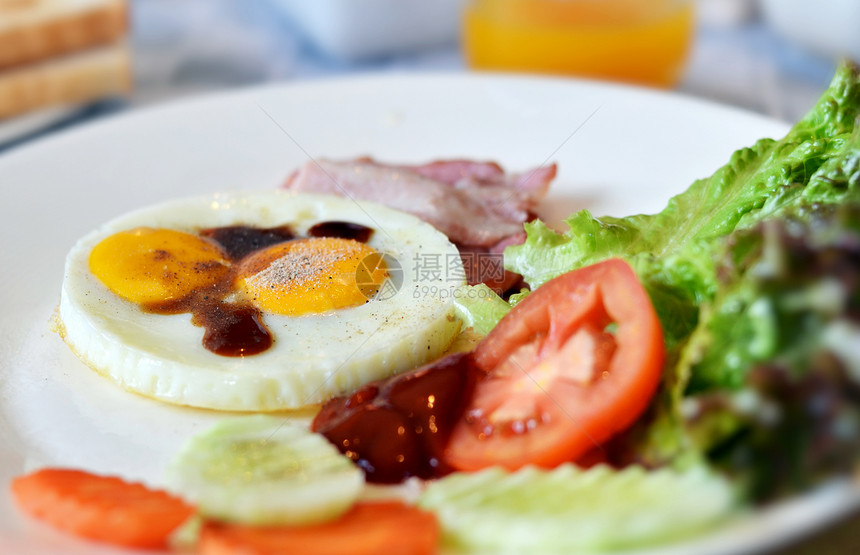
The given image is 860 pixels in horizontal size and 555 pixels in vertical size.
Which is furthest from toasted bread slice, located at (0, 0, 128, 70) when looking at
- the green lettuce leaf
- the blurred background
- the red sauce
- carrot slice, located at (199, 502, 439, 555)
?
carrot slice, located at (199, 502, 439, 555)

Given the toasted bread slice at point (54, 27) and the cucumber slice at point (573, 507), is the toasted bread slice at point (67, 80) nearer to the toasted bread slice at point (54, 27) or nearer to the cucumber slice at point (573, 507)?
the toasted bread slice at point (54, 27)

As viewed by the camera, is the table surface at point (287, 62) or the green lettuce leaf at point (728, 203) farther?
the table surface at point (287, 62)

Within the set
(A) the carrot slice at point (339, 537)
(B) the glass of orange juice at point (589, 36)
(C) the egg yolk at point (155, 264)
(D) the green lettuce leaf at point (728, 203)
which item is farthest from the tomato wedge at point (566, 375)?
(B) the glass of orange juice at point (589, 36)

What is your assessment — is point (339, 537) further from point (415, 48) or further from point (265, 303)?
point (415, 48)

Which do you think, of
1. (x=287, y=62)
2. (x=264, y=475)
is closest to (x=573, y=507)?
(x=264, y=475)

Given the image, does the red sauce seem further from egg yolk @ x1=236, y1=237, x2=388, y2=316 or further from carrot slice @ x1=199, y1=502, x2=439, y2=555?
Answer: egg yolk @ x1=236, y1=237, x2=388, y2=316

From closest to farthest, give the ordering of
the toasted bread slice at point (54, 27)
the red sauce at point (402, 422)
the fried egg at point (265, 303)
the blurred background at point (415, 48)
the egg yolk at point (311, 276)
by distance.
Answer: the red sauce at point (402, 422), the fried egg at point (265, 303), the egg yolk at point (311, 276), the toasted bread slice at point (54, 27), the blurred background at point (415, 48)

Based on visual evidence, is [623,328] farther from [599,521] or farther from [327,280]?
[327,280]
